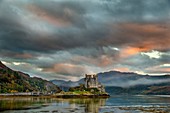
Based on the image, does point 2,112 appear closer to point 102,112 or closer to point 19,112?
point 19,112

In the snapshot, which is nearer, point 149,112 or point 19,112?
point 19,112

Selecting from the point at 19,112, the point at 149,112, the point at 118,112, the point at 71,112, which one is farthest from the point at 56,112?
the point at 149,112

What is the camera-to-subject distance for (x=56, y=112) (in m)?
101

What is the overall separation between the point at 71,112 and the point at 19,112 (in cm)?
1834

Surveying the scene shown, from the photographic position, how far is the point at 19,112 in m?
96.6

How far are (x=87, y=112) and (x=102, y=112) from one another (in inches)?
240

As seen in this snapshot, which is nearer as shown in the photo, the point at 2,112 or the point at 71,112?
the point at 2,112

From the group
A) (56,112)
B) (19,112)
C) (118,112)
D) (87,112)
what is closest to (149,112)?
(118,112)

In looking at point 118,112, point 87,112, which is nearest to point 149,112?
point 118,112

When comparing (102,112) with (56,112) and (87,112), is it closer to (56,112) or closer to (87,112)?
(87,112)

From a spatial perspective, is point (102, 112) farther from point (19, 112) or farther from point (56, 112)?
point (19, 112)

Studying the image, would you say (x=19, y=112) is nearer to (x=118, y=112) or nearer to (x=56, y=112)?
(x=56, y=112)

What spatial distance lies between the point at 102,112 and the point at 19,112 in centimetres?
3012

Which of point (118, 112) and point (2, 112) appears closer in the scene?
point (2, 112)
